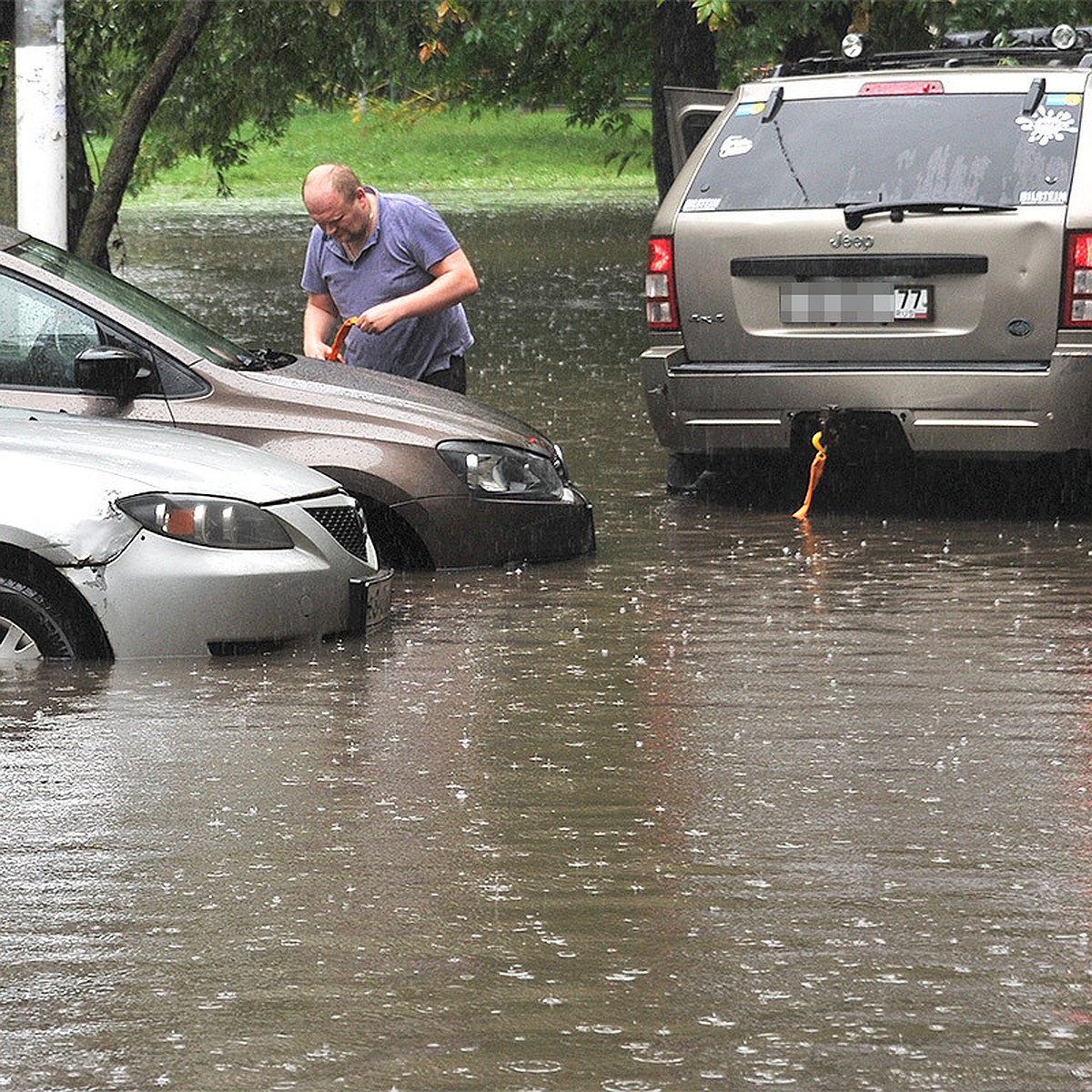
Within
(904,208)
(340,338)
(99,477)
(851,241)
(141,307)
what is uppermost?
(904,208)

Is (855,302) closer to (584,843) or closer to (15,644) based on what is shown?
(15,644)

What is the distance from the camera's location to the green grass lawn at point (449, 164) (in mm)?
58500

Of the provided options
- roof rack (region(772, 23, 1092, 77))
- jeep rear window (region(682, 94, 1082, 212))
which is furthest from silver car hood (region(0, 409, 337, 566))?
roof rack (region(772, 23, 1092, 77))

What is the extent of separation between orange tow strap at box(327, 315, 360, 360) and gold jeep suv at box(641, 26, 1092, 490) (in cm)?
125

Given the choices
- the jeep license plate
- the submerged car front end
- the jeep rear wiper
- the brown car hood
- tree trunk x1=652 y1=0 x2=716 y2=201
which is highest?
tree trunk x1=652 y1=0 x2=716 y2=201

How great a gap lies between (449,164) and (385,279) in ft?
191

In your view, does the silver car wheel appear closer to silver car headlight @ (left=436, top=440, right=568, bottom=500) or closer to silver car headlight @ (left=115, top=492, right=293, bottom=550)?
silver car headlight @ (left=115, top=492, right=293, bottom=550)

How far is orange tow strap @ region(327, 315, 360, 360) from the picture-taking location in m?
10.3

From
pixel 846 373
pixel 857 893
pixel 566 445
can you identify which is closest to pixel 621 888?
pixel 857 893

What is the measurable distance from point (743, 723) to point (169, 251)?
94.2ft

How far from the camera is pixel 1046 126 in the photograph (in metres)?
10.1

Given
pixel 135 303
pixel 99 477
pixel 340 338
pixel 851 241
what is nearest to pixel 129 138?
pixel 340 338

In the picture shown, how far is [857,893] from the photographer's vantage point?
4992mm

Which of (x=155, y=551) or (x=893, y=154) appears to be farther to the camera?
(x=893, y=154)
